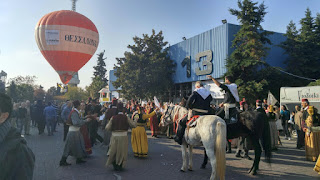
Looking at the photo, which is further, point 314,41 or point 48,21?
point 314,41

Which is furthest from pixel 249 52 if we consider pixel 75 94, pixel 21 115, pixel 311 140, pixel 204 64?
pixel 75 94

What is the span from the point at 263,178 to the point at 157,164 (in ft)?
10.6

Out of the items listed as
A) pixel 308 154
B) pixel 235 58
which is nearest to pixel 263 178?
pixel 308 154

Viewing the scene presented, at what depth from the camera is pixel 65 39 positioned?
20703 mm

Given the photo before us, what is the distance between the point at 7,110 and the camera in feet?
7.46

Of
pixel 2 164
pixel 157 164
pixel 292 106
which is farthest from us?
pixel 292 106

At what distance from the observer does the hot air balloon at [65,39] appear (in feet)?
67.2

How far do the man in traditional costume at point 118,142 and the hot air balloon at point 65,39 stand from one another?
1662 cm

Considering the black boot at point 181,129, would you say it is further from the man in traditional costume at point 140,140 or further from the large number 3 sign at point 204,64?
the large number 3 sign at point 204,64

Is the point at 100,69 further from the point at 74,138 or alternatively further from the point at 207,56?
the point at 74,138

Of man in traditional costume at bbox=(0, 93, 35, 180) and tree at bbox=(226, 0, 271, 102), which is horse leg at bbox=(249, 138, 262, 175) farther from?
tree at bbox=(226, 0, 271, 102)

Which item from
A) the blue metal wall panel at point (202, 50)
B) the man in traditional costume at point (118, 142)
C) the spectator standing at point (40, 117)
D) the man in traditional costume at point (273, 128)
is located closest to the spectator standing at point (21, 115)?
the spectator standing at point (40, 117)

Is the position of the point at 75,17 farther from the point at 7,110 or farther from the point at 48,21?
the point at 7,110

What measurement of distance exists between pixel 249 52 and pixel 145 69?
13.7 meters
